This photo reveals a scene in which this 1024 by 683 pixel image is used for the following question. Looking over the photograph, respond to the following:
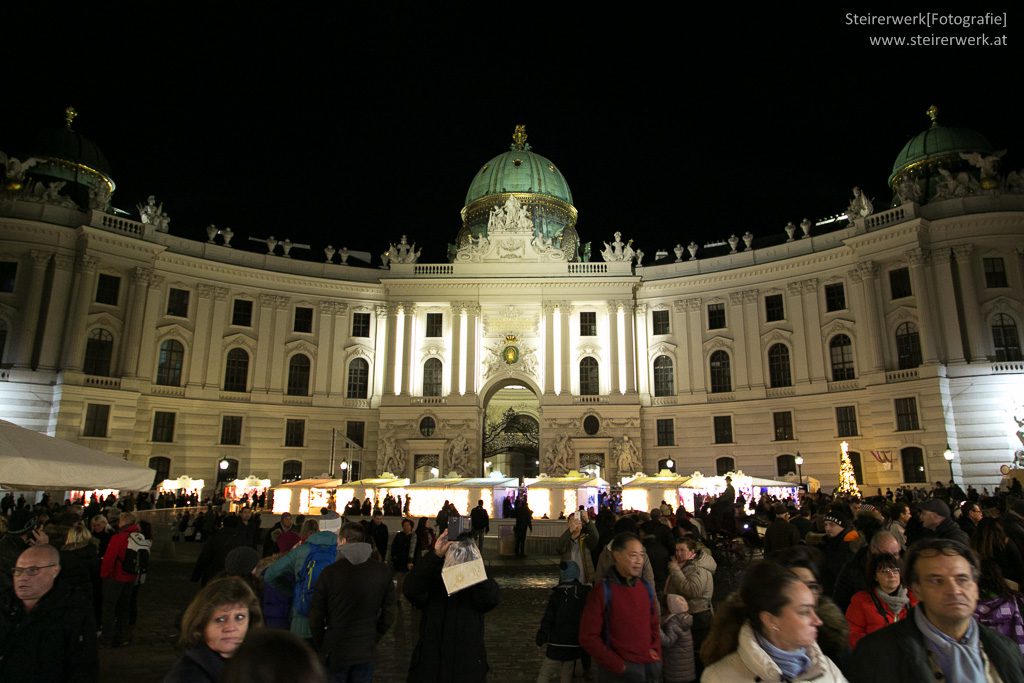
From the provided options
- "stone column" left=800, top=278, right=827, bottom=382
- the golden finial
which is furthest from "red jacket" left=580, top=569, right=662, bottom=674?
the golden finial

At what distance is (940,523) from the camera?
28.6ft

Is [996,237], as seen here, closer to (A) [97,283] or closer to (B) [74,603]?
(B) [74,603]

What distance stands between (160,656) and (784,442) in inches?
1590

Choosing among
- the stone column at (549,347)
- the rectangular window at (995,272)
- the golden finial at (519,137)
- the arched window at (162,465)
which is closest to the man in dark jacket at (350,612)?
the stone column at (549,347)

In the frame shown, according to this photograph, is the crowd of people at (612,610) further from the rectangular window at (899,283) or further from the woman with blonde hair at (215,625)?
the rectangular window at (899,283)

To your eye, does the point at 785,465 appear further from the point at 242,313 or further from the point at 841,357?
the point at 242,313

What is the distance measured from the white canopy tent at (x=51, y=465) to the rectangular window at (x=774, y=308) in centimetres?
4251

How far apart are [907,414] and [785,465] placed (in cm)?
806

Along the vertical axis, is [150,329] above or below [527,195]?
below

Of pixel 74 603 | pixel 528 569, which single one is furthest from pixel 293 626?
pixel 528 569

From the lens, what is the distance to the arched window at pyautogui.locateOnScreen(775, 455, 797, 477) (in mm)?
43625

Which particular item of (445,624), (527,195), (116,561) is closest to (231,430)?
(527,195)

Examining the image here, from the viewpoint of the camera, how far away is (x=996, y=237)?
3888 centimetres

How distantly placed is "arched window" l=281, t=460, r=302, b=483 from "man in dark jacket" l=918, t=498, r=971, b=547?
1671 inches
